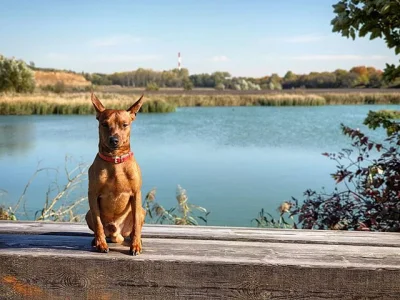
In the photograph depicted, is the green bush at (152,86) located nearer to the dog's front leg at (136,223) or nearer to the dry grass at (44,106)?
the dry grass at (44,106)

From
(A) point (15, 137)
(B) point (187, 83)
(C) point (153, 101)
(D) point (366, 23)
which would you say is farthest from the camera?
(B) point (187, 83)

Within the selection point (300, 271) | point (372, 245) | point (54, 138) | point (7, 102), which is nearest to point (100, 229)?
point (300, 271)

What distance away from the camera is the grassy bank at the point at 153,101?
59.3 ft

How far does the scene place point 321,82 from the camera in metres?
41.8

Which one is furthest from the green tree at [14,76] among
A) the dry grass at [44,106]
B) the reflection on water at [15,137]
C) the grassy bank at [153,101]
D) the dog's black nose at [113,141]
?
the dog's black nose at [113,141]

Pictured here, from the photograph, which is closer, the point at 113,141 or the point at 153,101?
the point at 113,141

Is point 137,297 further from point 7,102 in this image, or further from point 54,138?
point 7,102

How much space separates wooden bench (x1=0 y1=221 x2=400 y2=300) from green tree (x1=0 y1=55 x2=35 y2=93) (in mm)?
23713

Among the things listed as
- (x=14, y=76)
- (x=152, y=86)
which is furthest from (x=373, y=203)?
(x=152, y=86)

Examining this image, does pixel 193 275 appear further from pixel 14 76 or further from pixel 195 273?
pixel 14 76

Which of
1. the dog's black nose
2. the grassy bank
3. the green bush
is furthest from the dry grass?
the green bush

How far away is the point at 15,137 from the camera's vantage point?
12.1m

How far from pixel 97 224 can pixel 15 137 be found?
11215 mm

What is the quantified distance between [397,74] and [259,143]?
8927 millimetres
